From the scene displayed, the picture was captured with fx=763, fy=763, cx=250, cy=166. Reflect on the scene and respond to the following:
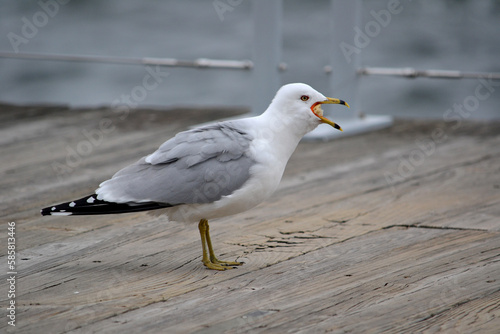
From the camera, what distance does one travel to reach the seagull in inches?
110

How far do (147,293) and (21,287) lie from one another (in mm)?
460

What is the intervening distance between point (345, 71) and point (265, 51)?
1.95 ft

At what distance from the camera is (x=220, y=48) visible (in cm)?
1524

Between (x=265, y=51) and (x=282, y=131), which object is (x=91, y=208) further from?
(x=265, y=51)

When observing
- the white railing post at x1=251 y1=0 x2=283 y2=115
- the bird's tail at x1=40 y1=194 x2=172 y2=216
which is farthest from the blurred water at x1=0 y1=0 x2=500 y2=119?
the bird's tail at x1=40 y1=194 x2=172 y2=216

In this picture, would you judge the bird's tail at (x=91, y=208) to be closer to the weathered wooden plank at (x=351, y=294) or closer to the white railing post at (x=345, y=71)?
the weathered wooden plank at (x=351, y=294)

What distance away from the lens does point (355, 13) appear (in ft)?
17.5

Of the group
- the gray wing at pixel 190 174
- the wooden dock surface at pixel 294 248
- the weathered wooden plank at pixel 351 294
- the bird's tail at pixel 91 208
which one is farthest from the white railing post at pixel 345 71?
the bird's tail at pixel 91 208

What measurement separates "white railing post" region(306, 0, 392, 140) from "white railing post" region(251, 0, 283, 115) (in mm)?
392

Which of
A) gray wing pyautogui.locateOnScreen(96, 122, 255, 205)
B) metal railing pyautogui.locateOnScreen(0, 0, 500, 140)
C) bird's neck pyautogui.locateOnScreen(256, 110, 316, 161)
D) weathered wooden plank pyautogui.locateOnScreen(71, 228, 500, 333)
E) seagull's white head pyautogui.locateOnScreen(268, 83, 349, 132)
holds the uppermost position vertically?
metal railing pyautogui.locateOnScreen(0, 0, 500, 140)

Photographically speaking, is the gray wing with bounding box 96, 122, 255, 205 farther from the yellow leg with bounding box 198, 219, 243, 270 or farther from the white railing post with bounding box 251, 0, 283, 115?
the white railing post with bounding box 251, 0, 283, 115

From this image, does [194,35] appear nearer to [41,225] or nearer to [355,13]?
[355,13]

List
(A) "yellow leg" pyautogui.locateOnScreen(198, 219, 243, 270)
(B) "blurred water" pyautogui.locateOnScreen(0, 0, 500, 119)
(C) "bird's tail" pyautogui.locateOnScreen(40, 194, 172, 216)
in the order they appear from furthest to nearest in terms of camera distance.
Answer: (B) "blurred water" pyautogui.locateOnScreen(0, 0, 500, 119) → (A) "yellow leg" pyautogui.locateOnScreen(198, 219, 243, 270) → (C) "bird's tail" pyautogui.locateOnScreen(40, 194, 172, 216)

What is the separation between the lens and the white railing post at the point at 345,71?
5.34 metres
